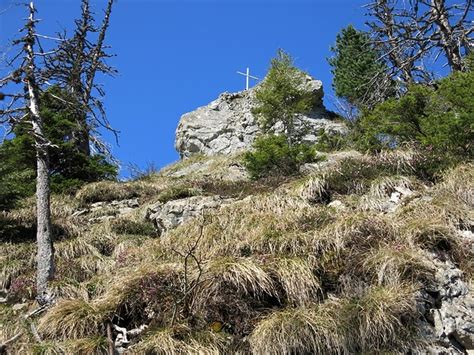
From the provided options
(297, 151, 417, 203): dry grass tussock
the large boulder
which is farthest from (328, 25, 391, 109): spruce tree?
(297, 151, 417, 203): dry grass tussock

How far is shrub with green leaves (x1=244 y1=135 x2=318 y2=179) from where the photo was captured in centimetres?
1183

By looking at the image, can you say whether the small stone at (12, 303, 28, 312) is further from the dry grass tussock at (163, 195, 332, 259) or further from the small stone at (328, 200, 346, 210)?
the small stone at (328, 200, 346, 210)

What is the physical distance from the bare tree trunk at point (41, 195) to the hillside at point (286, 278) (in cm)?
33

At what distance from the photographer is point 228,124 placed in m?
23.6

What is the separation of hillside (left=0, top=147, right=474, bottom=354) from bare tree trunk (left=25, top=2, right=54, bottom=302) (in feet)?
1.10

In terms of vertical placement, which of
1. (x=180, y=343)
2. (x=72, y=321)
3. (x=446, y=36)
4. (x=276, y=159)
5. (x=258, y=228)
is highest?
(x=446, y=36)

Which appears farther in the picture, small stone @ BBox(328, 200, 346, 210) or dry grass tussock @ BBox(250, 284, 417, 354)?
small stone @ BBox(328, 200, 346, 210)

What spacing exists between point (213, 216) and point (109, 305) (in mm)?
2717

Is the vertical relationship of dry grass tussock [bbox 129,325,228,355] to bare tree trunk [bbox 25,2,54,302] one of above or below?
below

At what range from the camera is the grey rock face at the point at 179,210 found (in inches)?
409

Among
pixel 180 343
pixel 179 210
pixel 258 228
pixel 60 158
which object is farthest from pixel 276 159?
pixel 180 343

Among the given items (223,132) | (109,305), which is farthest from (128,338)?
(223,132)

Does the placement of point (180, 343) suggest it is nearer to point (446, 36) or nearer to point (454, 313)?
point (454, 313)

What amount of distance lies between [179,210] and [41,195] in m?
3.09
